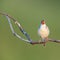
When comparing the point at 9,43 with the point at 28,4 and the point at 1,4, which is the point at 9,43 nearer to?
the point at 1,4

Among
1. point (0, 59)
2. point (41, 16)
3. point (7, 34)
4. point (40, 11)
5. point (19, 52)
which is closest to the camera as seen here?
point (0, 59)

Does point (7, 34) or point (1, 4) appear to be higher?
point (1, 4)

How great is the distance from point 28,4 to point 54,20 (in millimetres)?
989

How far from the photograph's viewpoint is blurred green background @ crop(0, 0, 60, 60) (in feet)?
15.7

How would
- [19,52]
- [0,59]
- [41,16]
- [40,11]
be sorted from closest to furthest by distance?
[0,59] → [19,52] → [41,16] → [40,11]

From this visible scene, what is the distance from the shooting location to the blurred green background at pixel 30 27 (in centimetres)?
480

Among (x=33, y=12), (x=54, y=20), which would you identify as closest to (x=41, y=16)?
(x=54, y=20)

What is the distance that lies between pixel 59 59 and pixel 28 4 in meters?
2.24

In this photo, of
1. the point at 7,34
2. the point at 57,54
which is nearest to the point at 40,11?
the point at 7,34

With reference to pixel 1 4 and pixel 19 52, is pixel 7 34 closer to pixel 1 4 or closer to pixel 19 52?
pixel 19 52

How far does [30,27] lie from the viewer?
5562mm

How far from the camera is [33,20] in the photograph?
6105 mm

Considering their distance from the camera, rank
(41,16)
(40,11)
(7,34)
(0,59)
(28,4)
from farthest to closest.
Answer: (28,4), (40,11), (41,16), (7,34), (0,59)

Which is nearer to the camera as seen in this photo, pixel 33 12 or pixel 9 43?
pixel 9 43
